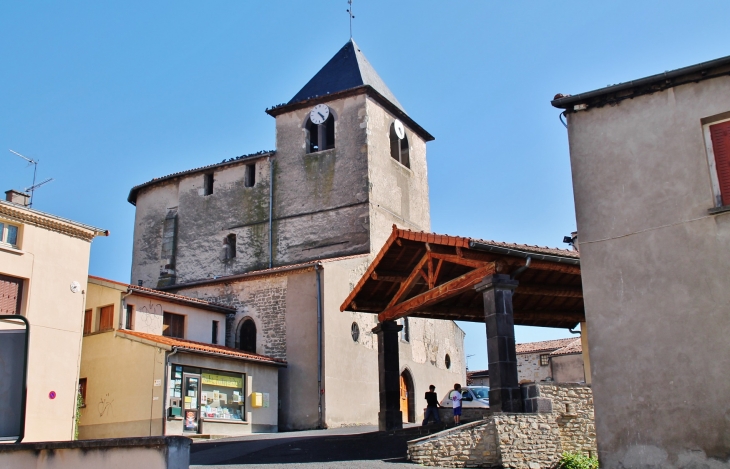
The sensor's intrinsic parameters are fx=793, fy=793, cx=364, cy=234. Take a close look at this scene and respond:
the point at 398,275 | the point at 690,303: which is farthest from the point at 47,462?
the point at 398,275

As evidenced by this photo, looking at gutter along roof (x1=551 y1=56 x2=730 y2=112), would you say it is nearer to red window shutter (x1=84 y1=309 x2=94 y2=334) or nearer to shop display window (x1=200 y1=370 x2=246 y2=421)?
shop display window (x1=200 y1=370 x2=246 y2=421)

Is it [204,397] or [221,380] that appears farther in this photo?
[221,380]

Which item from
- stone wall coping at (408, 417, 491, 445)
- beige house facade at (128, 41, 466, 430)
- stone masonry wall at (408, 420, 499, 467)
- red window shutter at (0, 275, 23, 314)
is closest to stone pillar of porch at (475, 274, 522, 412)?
stone wall coping at (408, 417, 491, 445)

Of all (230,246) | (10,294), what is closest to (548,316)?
(10,294)

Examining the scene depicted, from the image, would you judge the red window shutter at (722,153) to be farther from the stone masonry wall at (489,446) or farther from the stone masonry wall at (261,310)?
the stone masonry wall at (261,310)

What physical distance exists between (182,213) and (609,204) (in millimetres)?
24102

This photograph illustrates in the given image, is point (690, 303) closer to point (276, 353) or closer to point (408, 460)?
point (408, 460)

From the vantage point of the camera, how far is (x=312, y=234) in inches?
1184

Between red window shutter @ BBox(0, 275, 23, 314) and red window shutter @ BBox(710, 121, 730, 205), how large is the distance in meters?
16.8

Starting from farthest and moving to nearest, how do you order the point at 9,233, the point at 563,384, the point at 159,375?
1. the point at 159,375
2. the point at 9,233
3. the point at 563,384

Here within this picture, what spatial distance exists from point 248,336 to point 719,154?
18747 millimetres

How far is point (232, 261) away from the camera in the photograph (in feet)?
103

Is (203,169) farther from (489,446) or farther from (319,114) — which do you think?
(489,446)

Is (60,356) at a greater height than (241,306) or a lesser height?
lesser
